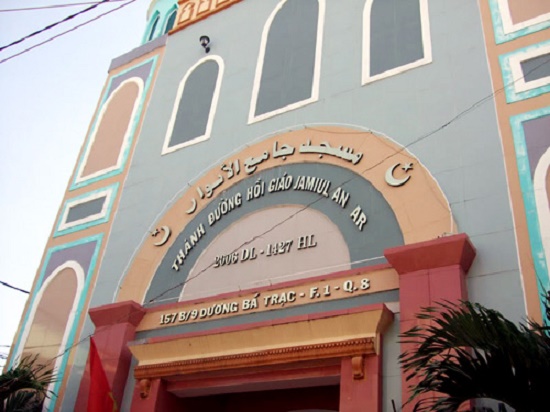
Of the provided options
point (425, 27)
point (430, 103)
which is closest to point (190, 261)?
point (430, 103)

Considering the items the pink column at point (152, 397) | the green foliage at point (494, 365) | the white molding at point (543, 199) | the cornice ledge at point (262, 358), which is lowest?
the green foliage at point (494, 365)

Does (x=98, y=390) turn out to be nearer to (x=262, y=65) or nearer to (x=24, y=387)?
(x=24, y=387)

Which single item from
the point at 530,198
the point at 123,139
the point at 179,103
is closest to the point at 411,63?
the point at 530,198

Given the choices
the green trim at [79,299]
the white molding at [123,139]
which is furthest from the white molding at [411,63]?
the green trim at [79,299]

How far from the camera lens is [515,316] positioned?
227 inches

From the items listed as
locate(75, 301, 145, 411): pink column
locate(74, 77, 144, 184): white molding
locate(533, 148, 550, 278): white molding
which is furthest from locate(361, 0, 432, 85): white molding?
locate(74, 77, 144, 184): white molding

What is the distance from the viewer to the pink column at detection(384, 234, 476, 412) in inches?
242

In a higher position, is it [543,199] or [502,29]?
[502,29]

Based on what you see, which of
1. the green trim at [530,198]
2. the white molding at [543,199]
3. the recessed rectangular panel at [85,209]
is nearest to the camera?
the green trim at [530,198]

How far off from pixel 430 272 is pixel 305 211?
2.11 m

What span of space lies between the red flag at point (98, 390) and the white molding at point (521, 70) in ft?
19.9

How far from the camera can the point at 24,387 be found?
27.4 feet

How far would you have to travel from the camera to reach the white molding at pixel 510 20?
24.9 ft

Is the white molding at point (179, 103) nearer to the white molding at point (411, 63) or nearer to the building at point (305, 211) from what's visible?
the building at point (305, 211)
